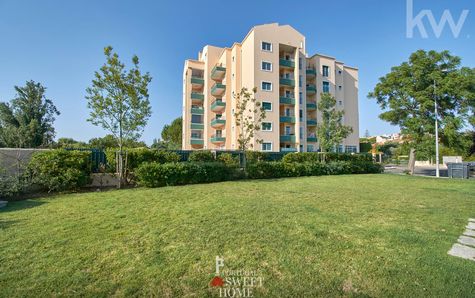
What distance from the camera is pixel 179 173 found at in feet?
35.9

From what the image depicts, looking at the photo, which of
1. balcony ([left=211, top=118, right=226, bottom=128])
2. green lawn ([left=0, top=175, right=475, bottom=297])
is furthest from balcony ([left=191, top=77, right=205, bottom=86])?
green lawn ([left=0, top=175, right=475, bottom=297])

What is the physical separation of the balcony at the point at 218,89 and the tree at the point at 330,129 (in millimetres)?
15624

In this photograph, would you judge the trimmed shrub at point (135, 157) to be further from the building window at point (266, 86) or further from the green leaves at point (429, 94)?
the green leaves at point (429, 94)

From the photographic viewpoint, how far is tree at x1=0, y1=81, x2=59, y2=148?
1072 inches

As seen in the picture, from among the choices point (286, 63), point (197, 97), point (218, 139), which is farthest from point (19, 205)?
point (286, 63)

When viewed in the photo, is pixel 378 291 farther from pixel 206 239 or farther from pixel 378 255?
pixel 206 239

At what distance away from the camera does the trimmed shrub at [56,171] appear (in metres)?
8.82

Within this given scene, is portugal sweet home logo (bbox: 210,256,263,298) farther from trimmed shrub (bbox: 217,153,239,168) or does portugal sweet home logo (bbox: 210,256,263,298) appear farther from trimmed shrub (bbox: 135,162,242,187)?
trimmed shrub (bbox: 217,153,239,168)

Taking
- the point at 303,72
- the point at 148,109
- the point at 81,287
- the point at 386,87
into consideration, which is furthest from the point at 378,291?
the point at 303,72

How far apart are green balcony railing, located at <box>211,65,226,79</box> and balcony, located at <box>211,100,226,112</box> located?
13.5 ft

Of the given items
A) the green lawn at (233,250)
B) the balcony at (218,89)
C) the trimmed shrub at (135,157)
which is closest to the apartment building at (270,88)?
the balcony at (218,89)

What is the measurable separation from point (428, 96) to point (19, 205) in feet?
103

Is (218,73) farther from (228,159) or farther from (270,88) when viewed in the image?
(228,159)

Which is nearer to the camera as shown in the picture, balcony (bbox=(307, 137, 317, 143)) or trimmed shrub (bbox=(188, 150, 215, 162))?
trimmed shrub (bbox=(188, 150, 215, 162))
